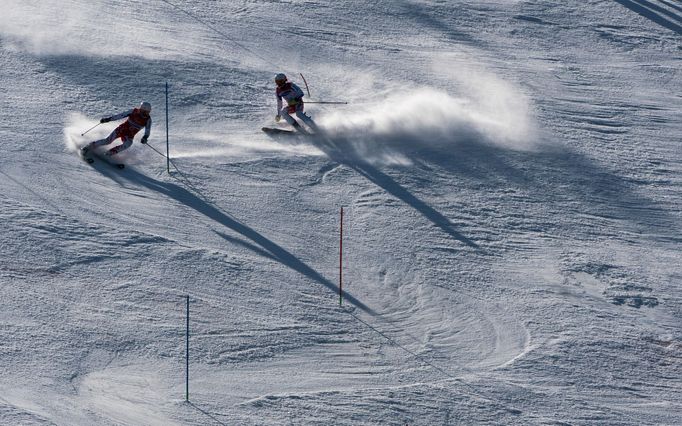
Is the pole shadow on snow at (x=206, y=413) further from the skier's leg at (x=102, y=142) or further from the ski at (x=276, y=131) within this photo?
the ski at (x=276, y=131)

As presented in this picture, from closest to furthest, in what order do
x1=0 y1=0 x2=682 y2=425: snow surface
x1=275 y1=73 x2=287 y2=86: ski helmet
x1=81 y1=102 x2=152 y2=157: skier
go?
1. x1=0 y1=0 x2=682 y2=425: snow surface
2. x1=81 y1=102 x2=152 y2=157: skier
3. x1=275 y1=73 x2=287 y2=86: ski helmet

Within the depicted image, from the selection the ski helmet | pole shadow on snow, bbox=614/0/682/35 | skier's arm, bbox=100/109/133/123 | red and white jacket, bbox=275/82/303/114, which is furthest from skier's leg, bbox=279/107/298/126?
pole shadow on snow, bbox=614/0/682/35

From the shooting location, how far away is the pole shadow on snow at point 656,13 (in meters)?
22.3

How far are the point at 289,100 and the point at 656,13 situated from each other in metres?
8.33

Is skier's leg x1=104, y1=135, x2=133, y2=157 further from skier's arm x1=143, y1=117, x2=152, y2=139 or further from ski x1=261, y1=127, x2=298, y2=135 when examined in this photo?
ski x1=261, y1=127, x2=298, y2=135

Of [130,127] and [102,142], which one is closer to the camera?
[130,127]

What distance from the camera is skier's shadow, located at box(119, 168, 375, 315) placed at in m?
15.5

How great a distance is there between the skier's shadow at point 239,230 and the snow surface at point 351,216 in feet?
0.14

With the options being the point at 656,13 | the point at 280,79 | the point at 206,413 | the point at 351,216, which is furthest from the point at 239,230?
the point at 656,13

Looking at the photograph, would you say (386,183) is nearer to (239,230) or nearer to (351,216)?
(351,216)

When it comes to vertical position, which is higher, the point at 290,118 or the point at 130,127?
the point at 290,118

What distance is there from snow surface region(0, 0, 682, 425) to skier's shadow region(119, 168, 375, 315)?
1.7 inches

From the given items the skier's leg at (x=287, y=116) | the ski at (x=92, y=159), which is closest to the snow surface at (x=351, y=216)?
the ski at (x=92, y=159)

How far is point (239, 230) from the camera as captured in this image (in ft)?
53.4
